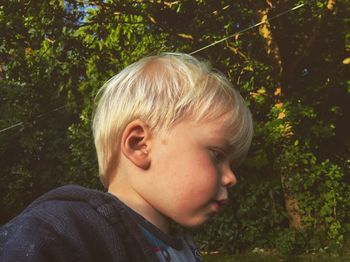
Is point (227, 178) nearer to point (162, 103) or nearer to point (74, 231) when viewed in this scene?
point (162, 103)

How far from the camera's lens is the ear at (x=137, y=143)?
5.15 ft

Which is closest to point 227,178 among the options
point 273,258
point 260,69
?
point 273,258

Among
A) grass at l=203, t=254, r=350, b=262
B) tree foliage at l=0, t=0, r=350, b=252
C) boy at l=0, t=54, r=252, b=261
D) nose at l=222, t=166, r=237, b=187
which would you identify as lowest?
grass at l=203, t=254, r=350, b=262

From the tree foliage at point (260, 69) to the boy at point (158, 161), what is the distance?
8.21 metres

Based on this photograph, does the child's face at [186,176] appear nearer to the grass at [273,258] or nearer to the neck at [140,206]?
the neck at [140,206]

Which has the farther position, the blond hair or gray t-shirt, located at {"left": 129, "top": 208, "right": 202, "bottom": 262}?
the blond hair

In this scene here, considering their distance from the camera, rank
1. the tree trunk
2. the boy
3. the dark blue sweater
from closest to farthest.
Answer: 1. the dark blue sweater
2. the boy
3. the tree trunk

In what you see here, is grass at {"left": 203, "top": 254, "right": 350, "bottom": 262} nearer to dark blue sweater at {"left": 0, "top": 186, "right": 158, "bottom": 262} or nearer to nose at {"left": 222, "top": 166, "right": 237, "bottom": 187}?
nose at {"left": 222, "top": 166, "right": 237, "bottom": 187}

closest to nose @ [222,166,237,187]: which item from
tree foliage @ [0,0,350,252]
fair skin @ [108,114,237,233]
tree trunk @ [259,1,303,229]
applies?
fair skin @ [108,114,237,233]

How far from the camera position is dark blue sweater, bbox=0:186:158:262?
1.21 meters

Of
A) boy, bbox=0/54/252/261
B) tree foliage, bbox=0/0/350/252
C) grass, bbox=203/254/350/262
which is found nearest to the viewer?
boy, bbox=0/54/252/261

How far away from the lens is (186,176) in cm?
154

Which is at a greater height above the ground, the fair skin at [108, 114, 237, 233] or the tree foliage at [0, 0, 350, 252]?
the fair skin at [108, 114, 237, 233]

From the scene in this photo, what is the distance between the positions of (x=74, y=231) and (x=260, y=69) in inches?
362
